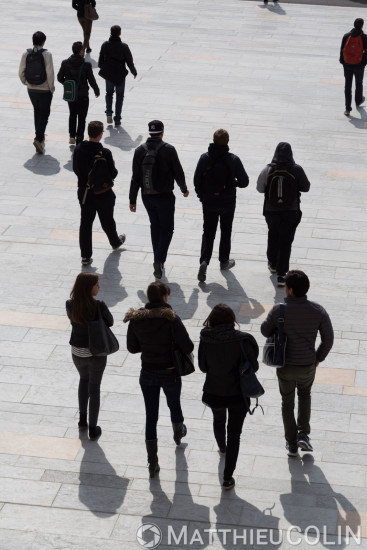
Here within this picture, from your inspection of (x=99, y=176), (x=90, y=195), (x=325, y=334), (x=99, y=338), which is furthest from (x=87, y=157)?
(x=325, y=334)

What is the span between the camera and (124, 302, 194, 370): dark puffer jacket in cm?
741

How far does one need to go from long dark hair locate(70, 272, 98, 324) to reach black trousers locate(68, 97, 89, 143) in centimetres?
831

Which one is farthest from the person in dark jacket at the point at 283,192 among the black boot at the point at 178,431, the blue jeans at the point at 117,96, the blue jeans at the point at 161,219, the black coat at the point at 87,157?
the blue jeans at the point at 117,96

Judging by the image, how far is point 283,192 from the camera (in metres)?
10.8

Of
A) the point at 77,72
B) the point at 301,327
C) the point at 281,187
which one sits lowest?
the point at 77,72

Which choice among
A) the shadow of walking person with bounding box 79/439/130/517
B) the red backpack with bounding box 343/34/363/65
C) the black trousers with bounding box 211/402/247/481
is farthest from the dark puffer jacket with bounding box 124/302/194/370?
the red backpack with bounding box 343/34/363/65

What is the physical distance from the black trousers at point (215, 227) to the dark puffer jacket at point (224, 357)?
413 centimetres

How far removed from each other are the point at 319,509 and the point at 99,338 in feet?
6.86

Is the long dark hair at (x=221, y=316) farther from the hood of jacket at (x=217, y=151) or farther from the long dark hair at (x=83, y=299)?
the hood of jacket at (x=217, y=151)

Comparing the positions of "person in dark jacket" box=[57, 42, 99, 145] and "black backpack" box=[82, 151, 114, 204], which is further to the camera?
"person in dark jacket" box=[57, 42, 99, 145]

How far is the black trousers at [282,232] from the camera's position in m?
11.0

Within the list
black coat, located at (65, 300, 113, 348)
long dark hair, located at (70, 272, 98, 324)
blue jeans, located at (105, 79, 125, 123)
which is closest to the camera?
long dark hair, located at (70, 272, 98, 324)

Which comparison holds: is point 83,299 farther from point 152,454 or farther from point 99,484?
point 99,484

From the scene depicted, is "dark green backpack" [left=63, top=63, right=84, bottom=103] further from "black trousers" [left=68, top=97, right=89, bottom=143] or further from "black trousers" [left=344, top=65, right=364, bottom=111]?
"black trousers" [left=344, top=65, right=364, bottom=111]
